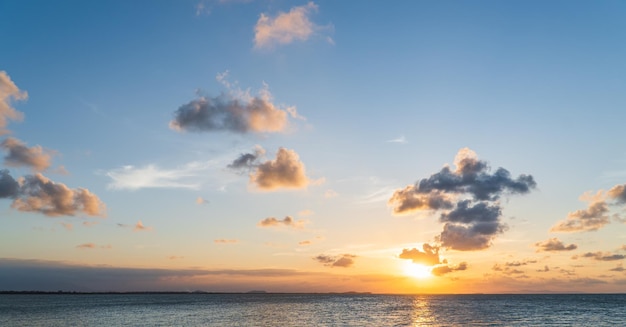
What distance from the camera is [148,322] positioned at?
106312 millimetres

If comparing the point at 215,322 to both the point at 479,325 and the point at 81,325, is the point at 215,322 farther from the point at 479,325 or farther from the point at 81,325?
the point at 479,325

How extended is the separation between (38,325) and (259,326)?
4644 centimetres

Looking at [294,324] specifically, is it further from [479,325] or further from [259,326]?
[479,325]

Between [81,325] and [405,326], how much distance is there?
224ft

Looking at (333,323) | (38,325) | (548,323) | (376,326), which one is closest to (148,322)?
(38,325)

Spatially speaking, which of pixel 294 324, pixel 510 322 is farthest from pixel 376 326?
pixel 510 322

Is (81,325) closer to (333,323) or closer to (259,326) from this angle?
(259,326)

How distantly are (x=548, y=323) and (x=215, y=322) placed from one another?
250ft

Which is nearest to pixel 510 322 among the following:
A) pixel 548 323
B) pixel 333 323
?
pixel 548 323

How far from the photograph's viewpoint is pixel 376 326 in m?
97.7

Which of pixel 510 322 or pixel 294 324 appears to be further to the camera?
pixel 510 322

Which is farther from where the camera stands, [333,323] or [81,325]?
[333,323]

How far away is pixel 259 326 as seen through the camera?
96.7 metres

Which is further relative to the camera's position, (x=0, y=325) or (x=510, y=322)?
(x=510, y=322)
